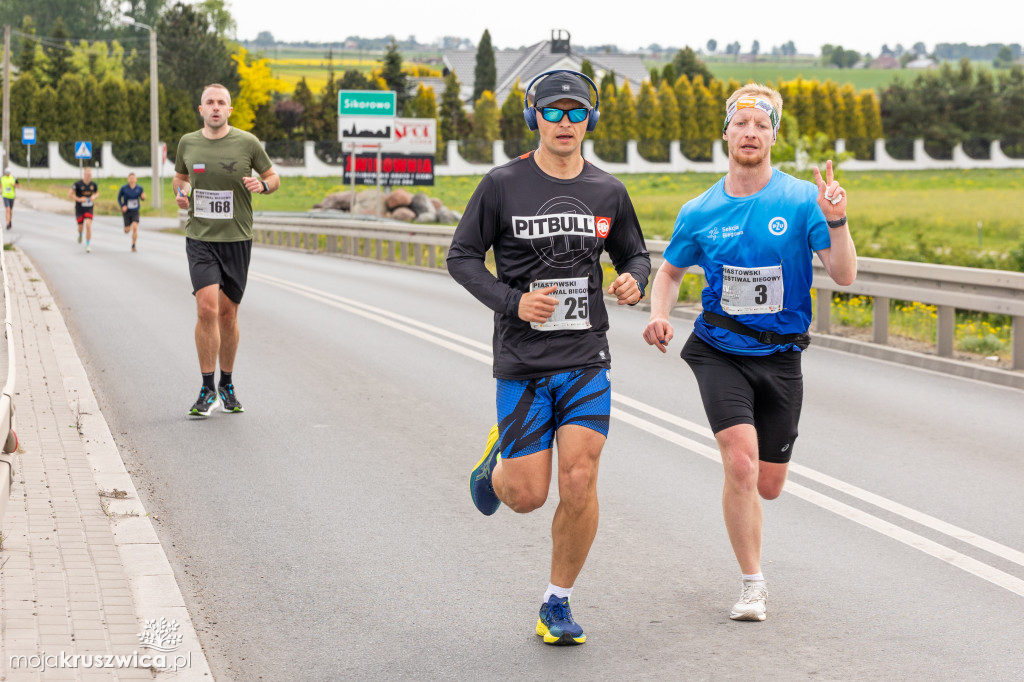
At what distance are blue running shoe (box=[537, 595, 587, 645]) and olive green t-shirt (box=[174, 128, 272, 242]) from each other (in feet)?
16.7

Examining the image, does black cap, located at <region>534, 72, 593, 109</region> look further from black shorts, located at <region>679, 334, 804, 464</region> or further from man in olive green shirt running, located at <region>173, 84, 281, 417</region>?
man in olive green shirt running, located at <region>173, 84, 281, 417</region>

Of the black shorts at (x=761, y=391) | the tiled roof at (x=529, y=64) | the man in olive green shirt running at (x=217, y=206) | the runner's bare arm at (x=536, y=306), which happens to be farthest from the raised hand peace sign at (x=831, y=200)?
the tiled roof at (x=529, y=64)

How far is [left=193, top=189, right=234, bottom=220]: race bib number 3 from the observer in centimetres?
934

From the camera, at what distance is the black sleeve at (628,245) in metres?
5.19

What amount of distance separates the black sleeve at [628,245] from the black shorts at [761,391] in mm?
459

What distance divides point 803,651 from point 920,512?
2346 mm

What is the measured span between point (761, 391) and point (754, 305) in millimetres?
334

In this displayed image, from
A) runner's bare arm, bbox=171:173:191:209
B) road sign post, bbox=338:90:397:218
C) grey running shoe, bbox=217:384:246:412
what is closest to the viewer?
runner's bare arm, bbox=171:173:191:209

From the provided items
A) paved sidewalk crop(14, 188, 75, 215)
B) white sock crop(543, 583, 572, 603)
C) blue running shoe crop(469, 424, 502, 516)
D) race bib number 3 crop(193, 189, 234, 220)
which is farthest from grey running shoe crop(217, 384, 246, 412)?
paved sidewalk crop(14, 188, 75, 215)

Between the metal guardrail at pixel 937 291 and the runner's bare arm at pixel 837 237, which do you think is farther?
the metal guardrail at pixel 937 291

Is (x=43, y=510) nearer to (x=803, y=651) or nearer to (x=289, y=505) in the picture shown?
(x=289, y=505)

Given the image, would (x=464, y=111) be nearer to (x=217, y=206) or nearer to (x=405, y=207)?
(x=405, y=207)

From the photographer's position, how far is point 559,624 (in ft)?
16.2

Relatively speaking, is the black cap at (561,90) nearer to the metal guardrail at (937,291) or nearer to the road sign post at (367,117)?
the metal guardrail at (937,291)
